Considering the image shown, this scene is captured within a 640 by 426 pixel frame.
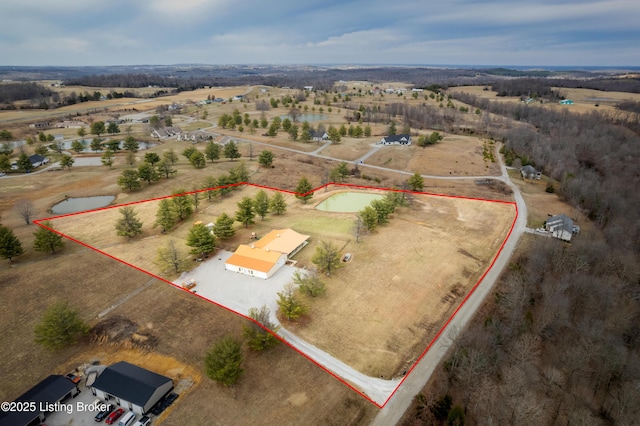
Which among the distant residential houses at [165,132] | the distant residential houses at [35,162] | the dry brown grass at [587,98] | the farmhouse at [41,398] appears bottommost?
the farmhouse at [41,398]

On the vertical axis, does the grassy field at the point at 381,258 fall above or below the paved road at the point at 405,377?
above

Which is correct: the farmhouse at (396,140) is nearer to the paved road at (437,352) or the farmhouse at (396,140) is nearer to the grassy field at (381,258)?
the grassy field at (381,258)

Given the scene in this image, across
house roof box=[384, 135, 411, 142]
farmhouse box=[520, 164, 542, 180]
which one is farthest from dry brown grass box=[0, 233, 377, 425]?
house roof box=[384, 135, 411, 142]

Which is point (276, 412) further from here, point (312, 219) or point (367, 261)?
point (312, 219)

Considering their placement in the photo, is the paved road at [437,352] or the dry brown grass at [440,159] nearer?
the paved road at [437,352]

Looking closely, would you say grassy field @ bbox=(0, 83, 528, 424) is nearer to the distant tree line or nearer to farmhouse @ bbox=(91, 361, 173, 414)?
farmhouse @ bbox=(91, 361, 173, 414)

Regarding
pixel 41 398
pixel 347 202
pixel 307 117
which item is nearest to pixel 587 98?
pixel 307 117

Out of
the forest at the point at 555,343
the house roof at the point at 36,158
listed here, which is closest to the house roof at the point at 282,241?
the forest at the point at 555,343
